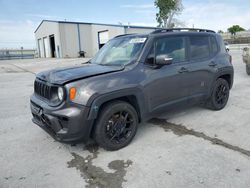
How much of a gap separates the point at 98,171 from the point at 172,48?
97.5 inches

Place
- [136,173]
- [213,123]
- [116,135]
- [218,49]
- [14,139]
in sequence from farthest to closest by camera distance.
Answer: [218,49], [213,123], [14,139], [116,135], [136,173]

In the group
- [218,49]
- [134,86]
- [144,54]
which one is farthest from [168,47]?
[218,49]

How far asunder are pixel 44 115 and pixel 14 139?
3.94 feet

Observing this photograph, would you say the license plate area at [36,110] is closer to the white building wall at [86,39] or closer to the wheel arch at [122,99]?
the wheel arch at [122,99]

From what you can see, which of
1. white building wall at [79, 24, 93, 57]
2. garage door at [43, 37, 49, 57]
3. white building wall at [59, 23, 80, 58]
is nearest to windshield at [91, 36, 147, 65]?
Answer: white building wall at [59, 23, 80, 58]

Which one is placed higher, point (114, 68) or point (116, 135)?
point (114, 68)

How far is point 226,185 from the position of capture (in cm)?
253

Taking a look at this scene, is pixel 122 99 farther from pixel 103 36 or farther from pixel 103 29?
pixel 103 36

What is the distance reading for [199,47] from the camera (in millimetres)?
4527

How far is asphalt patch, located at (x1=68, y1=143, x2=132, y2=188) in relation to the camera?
263 centimetres

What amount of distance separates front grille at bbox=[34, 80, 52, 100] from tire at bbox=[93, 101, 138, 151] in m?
0.82

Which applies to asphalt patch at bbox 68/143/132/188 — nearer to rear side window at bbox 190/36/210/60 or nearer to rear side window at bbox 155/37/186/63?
rear side window at bbox 155/37/186/63

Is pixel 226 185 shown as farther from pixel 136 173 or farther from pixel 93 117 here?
pixel 93 117

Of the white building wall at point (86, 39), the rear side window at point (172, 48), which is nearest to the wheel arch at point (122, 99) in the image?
the rear side window at point (172, 48)
